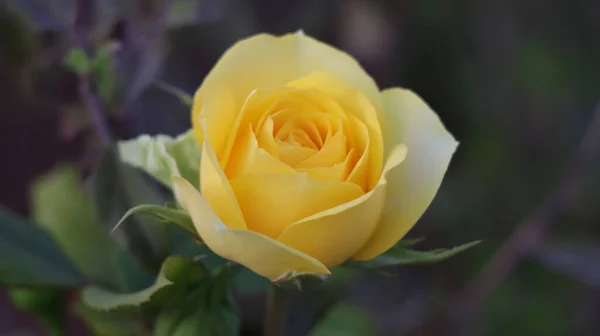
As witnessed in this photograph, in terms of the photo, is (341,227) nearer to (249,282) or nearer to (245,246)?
(245,246)

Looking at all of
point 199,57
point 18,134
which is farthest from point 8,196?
point 199,57

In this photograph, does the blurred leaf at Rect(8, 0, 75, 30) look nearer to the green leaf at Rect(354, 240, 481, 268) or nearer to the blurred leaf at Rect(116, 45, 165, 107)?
the blurred leaf at Rect(116, 45, 165, 107)

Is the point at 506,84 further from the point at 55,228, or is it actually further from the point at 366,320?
the point at 55,228

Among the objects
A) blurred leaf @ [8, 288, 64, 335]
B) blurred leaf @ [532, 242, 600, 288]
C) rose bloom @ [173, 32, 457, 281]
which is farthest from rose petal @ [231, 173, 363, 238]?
blurred leaf @ [532, 242, 600, 288]

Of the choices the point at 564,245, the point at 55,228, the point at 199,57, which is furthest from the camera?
the point at 199,57

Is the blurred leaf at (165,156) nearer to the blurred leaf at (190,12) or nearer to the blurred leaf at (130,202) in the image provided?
the blurred leaf at (130,202)
